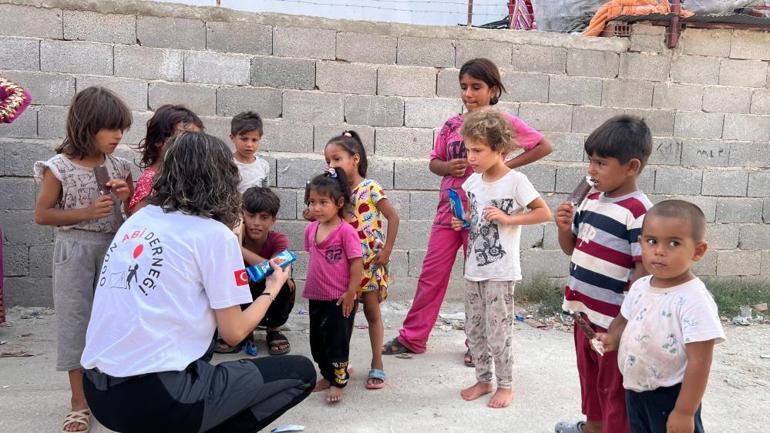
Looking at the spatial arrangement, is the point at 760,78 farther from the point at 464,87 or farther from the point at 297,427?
the point at 297,427

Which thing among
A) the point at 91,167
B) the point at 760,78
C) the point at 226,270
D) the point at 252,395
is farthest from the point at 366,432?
the point at 760,78

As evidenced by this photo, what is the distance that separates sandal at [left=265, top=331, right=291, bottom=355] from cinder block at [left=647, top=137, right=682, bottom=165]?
11.7 ft

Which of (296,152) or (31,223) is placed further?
(296,152)

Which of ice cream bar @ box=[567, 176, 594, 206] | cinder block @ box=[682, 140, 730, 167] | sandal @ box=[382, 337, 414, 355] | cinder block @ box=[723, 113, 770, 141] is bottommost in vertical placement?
sandal @ box=[382, 337, 414, 355]

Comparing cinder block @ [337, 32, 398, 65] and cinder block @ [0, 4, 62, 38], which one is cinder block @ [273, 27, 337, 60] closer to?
cinder block @ [337, 32, 398, 65]

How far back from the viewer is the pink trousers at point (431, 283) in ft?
13.1

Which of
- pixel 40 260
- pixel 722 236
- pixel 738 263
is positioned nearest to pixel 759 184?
pixel 722 236

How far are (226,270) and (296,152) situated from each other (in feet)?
9.76

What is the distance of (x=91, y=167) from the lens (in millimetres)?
3012

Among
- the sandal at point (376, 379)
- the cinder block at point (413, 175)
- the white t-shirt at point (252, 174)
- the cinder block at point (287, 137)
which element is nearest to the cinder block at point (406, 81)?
the cinder block at point (413, 175)

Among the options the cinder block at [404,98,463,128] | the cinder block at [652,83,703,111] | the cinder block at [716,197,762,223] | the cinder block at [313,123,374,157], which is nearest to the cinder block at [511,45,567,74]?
the cinder block at [404,98,463,128]

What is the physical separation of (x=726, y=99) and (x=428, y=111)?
275cm

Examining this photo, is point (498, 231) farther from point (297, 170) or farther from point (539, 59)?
point (539, 59)

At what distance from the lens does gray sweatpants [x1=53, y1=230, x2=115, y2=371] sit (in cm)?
296
